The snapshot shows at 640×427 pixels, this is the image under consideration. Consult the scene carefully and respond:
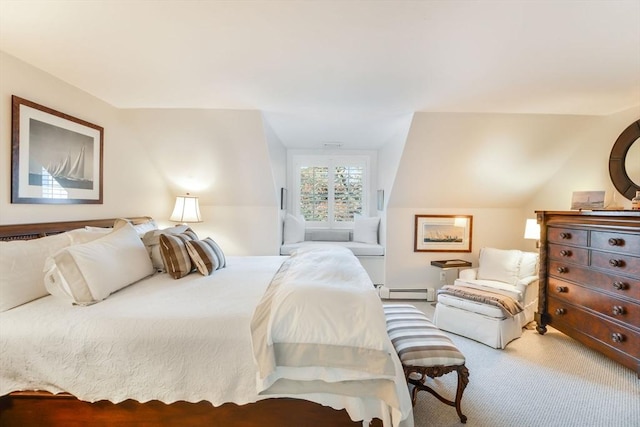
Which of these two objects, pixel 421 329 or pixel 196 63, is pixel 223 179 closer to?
pixel 196 63

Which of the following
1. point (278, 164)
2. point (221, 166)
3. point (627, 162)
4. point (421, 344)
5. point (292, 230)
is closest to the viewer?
point (421, 344)

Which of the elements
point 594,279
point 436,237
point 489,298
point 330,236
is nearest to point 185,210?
point 330,236

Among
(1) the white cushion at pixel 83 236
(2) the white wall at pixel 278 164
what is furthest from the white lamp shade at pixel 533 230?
(1) the white cushion at pixel 83 236

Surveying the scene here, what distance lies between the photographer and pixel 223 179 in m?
3.63

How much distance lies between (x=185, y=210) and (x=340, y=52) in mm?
2615

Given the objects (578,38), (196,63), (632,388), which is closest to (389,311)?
(632,388)

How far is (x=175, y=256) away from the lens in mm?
2090

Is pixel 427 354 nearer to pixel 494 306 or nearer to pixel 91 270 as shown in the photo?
pixel 494 306

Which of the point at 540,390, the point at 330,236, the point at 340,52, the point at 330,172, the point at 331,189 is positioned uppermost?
the point at 340,52

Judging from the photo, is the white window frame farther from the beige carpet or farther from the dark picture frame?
the beige carpet

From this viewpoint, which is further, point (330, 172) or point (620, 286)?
point (330, 172)

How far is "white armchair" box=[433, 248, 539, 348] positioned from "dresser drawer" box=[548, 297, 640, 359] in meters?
0.27

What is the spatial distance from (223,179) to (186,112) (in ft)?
3.00

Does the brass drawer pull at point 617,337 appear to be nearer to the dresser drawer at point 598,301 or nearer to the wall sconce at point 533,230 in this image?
the dresser drawer at point 598,301
